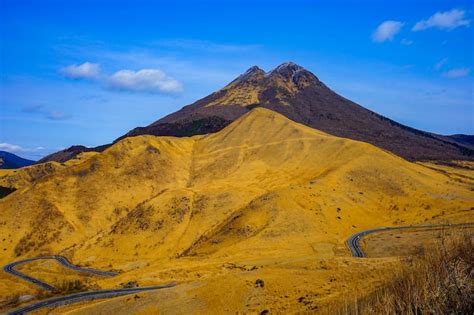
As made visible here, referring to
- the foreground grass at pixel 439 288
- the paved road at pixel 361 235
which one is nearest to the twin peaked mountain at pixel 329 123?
the paved road at pixel 361 235

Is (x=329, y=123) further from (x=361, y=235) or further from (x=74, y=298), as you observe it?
(x=74, y=298)

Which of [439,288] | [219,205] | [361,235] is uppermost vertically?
[219,205]

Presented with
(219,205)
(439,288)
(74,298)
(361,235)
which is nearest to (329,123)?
(219,205)

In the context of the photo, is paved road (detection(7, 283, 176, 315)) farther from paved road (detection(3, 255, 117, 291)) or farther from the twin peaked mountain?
the twin peaked mountain

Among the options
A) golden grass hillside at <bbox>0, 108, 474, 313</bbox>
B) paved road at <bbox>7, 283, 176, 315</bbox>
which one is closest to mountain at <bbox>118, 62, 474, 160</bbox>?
golden grass hillside at <bbox>0, 108, 474, 313</bbox>

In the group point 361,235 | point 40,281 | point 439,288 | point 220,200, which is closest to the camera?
point 439,288
